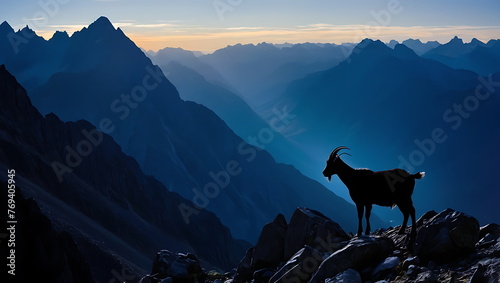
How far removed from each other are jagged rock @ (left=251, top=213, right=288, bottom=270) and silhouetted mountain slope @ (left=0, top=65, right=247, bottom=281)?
6320cm

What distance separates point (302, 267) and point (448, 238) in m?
4.41

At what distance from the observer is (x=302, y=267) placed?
15797 millimetres

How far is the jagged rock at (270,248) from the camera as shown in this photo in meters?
19.8

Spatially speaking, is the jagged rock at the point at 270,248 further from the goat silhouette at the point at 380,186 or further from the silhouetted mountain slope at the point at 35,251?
the silhouetted mountain slope at the point at 35,251

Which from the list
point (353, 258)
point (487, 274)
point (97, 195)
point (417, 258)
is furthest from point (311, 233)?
point (97, 195)

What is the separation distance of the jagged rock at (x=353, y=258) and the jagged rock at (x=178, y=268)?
299 inches

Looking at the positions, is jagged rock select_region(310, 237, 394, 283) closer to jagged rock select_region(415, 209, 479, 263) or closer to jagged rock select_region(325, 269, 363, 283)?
jagged rock select_region(325, 269, 363, 283)

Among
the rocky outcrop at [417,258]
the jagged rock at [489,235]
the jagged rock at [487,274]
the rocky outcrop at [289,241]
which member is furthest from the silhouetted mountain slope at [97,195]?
the jagged rock at [487,274]

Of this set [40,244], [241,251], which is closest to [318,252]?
[40,244]

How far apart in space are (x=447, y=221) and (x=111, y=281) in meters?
67.9

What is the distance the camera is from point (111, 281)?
74688mm

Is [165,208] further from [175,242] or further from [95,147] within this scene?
[95,147]

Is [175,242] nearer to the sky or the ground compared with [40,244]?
nearer to the sky

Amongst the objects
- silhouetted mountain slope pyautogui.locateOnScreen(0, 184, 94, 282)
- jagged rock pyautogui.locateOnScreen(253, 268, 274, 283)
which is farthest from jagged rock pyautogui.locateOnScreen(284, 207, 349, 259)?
silhouetted mountain slope pyautogui.locateOnScreen(0, 184, 94, 282)
